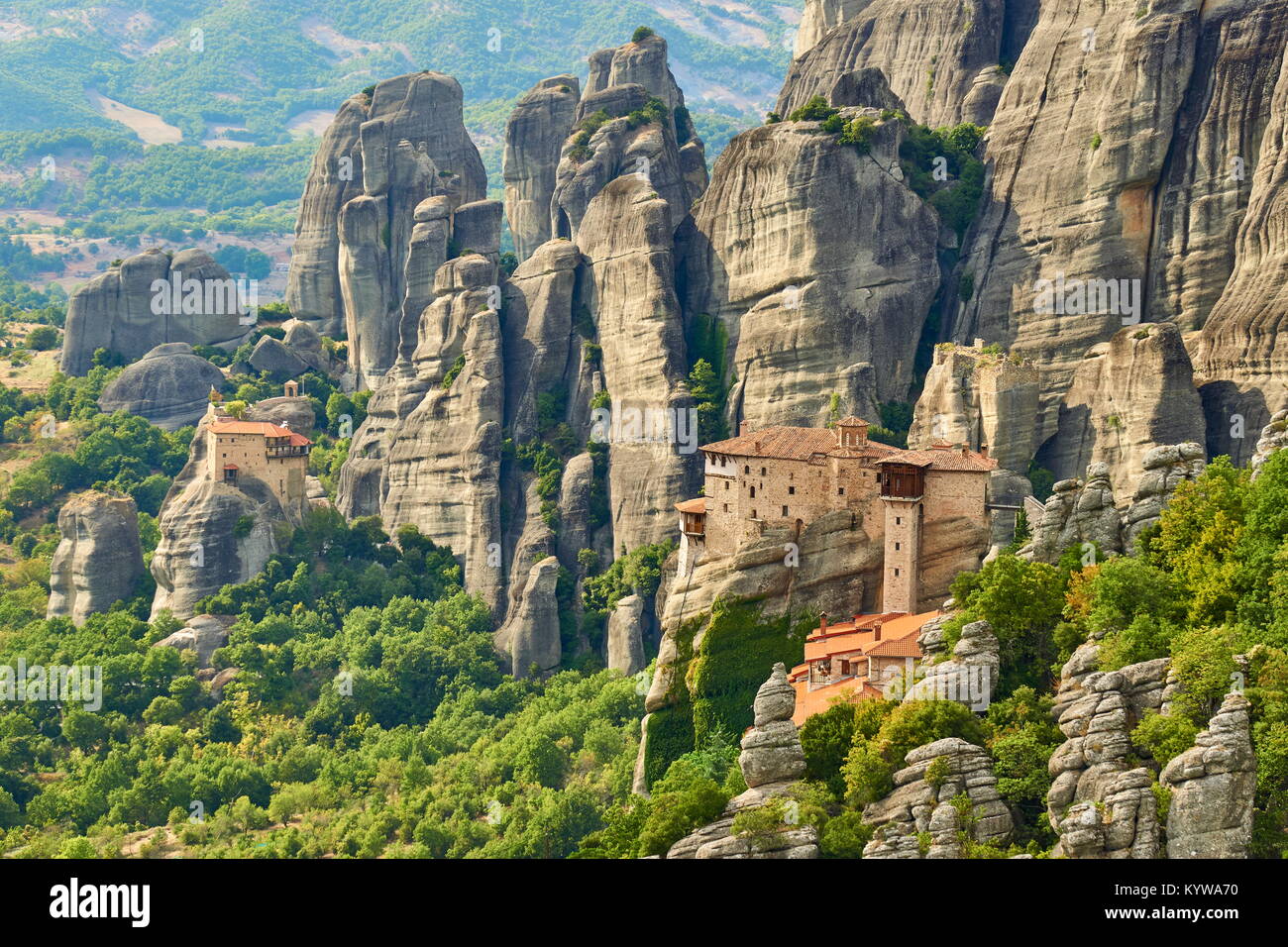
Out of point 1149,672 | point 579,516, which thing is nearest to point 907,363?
point 579,516

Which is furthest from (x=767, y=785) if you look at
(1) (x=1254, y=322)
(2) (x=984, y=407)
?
(1) (x=1254, y=322)

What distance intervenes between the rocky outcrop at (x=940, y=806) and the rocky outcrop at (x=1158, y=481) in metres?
9.78

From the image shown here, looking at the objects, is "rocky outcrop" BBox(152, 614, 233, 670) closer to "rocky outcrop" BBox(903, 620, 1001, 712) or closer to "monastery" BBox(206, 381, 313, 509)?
"monastery" BBox(206, 381, 313, 509)

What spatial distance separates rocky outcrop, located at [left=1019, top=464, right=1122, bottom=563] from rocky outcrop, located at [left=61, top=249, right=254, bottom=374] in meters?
69.0

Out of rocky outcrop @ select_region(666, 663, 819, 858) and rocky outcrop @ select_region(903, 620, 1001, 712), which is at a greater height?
rocky outcrop @ select_region(903, 620, 1001, 712)

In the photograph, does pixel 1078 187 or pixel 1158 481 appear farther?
pixel 1078 187

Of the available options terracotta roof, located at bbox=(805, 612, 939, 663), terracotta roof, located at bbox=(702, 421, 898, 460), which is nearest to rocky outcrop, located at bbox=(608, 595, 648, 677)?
terracotta roof, located at bbox=(702, 421, 898, 460)

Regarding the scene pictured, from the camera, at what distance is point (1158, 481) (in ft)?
185

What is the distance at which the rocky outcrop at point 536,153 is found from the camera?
111438mm

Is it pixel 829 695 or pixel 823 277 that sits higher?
pixel 823 277

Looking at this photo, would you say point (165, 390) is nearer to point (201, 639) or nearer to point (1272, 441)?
point (201, 639)

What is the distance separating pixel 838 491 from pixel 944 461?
3.60m

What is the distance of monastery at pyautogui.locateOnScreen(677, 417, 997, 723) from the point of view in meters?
58.0
